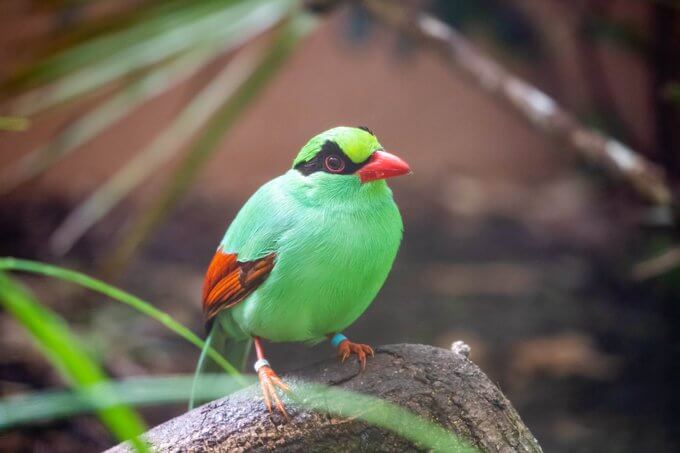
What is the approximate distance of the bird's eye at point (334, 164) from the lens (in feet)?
4.80

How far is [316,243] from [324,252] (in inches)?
0.9

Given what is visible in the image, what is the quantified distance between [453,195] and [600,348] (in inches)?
82.0

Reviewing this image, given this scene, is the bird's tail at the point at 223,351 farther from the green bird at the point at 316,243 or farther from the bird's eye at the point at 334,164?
the bird's eye at the point at 334,164

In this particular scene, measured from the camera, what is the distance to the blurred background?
2828mm

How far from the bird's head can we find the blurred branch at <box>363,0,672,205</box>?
226 cm

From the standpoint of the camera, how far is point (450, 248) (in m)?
5.01

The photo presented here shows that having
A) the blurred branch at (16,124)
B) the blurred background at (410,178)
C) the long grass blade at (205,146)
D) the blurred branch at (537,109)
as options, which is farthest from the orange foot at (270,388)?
the blurred branch at (537,109)

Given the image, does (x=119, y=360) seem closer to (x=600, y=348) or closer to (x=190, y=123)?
(x=190, y=123)

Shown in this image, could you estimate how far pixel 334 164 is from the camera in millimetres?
1472

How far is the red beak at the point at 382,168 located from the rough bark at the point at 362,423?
0.43m

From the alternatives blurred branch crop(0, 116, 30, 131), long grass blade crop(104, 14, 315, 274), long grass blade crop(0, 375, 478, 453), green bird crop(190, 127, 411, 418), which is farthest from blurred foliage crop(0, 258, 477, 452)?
long grass blade crop(104, 14, 315, 274)

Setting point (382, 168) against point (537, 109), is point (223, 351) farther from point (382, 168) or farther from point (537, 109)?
point (537, 109)

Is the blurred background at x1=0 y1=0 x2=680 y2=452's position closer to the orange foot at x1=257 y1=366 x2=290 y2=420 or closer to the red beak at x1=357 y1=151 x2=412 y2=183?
the orange foot at x1=257 y1=366 x2=290 y2=420

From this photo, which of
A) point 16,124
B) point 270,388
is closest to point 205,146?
point 16,124
